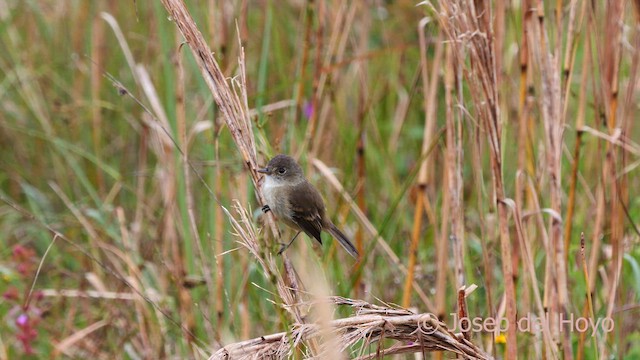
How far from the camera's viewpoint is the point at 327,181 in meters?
3.56

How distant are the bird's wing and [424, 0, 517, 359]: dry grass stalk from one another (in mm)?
885

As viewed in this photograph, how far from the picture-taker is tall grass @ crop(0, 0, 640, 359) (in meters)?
2.25

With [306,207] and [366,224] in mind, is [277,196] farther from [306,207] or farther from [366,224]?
[366,224]

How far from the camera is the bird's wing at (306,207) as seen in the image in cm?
310

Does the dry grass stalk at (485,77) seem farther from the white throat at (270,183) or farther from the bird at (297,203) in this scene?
the white throat at (270,183)

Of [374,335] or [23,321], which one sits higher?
[374,335]

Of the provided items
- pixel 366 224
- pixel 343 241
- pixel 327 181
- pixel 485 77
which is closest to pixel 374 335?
pixel 485 77

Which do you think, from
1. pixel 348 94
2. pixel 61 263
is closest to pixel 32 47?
pixel 61 263

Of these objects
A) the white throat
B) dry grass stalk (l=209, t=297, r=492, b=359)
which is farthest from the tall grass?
the white throat

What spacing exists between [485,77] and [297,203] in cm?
111

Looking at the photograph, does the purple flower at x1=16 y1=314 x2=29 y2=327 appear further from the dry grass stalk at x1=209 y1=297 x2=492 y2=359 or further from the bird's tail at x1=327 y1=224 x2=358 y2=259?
the dry grass stalk at x1=209 y1=297 x2=492 y2=359

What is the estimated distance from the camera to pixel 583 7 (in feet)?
8.68

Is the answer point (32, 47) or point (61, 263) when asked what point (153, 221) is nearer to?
point (61, 263)

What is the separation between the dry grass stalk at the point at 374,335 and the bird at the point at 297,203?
4.03 ft
